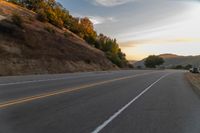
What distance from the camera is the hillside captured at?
167ft

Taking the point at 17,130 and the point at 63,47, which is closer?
the point at 17,130

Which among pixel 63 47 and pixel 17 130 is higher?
pixel 63 47

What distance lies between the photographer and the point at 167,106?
15203mm

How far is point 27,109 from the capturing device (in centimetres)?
1275

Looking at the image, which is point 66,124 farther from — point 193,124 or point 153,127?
point 193,124

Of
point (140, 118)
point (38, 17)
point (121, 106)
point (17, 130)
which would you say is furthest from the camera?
point (38, 17)

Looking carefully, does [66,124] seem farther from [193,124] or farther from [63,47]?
[63,47]

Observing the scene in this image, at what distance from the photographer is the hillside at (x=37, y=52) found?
51.0 metres

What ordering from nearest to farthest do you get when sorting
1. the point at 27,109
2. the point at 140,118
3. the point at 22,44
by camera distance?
the point at 140,118, the point at 27,109, the point at 22,44

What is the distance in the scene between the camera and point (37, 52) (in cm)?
6056

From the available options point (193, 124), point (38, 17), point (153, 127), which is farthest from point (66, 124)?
point (38, 17)

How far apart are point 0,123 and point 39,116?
4.66ft

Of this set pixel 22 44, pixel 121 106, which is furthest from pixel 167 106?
pixel 22 44

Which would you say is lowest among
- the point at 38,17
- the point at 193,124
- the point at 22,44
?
the point at 193,124
